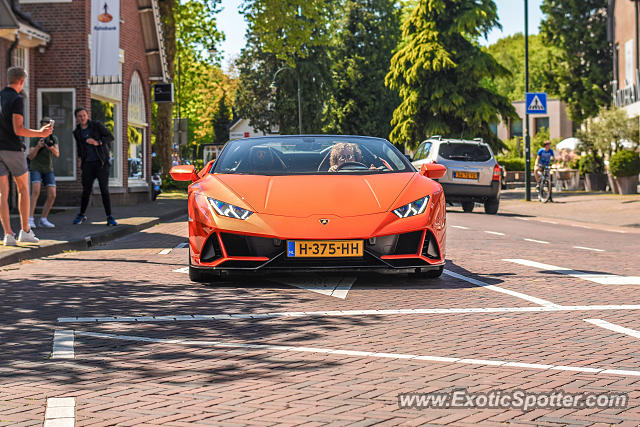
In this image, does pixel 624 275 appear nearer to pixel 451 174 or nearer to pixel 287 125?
pixel 451 174

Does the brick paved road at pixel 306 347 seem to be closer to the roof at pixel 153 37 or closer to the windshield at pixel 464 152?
the windshield at pixel 464 152

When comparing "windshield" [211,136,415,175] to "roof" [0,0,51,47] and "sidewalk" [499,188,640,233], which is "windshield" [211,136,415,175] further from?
"roof" [0,0,51,47]

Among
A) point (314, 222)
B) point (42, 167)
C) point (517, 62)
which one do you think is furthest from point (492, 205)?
point (517, 62)

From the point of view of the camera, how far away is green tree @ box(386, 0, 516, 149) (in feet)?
143

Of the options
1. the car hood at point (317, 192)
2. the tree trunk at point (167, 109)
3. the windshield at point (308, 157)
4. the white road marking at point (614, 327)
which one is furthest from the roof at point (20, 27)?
the white road marking at point (614, 327)

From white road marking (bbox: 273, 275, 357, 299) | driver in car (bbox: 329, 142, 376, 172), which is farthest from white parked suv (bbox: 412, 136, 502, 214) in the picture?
white road marking (bbox: 273, 275, 357, 299)

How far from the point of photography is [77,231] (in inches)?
588

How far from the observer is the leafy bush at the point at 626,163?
94.5 feet

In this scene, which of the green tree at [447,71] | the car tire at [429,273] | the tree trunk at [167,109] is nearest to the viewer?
the car tire at [429,273]

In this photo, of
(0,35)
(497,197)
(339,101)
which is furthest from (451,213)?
(339,101)

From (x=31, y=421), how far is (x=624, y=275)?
6873mm

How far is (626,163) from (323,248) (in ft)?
75.8

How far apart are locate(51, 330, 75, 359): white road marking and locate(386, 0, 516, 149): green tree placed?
38.6 m

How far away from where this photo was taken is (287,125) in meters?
73.9
